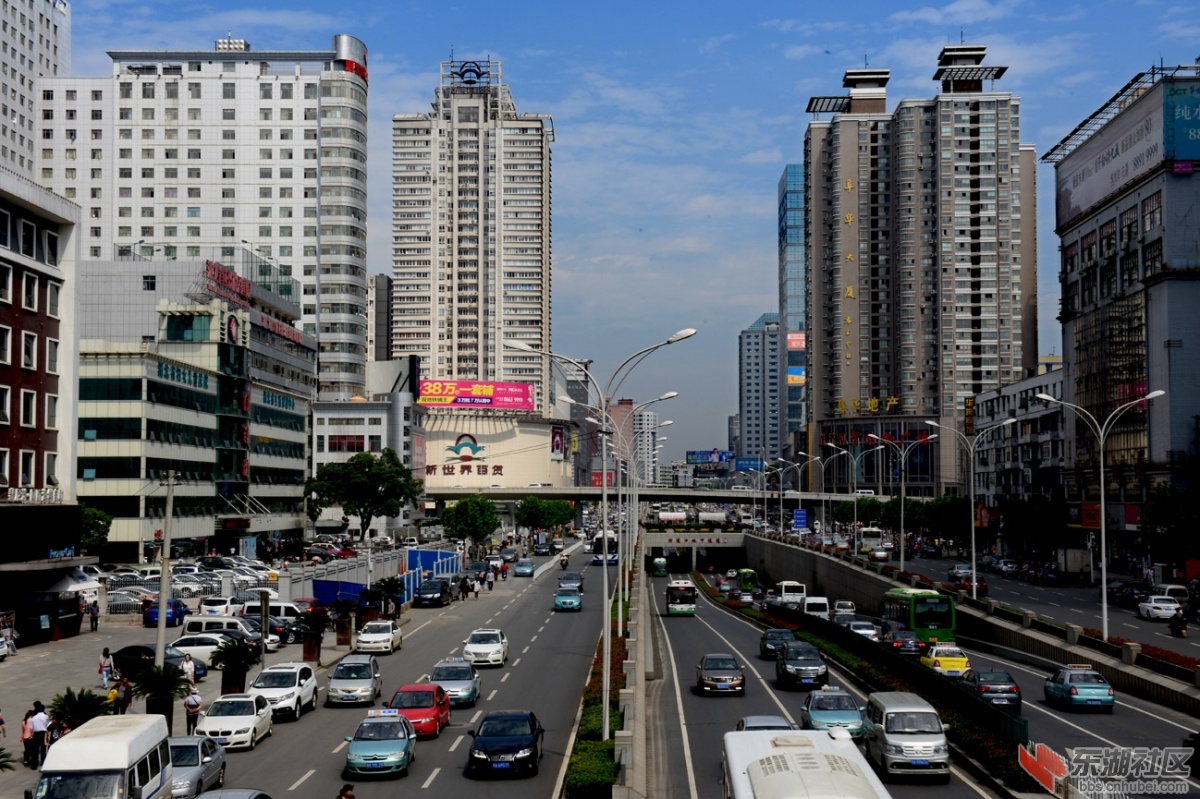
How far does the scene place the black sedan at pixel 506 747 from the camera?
1066 inches

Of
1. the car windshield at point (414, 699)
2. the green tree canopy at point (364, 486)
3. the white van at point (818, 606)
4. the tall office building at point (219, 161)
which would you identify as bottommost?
the white van at point (818, 606)

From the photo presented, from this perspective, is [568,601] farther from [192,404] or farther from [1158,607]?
[192,404]

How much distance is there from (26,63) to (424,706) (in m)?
149

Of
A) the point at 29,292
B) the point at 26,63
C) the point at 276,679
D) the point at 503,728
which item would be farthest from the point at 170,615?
the point at 26,63

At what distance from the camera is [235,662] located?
36250 millimetres

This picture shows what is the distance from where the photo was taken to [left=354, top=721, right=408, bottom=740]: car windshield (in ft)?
90.4

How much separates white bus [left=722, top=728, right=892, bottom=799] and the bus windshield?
33.2 ft

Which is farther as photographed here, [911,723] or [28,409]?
[28,409]

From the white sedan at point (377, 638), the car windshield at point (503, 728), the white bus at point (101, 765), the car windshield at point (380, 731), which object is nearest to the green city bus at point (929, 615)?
the white sedan at point (377, 638)

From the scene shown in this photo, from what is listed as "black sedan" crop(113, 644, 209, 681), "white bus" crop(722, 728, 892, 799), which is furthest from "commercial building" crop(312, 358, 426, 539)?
"white bus" crop(722, 728, 892, 799)

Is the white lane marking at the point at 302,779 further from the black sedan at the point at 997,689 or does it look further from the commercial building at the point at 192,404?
the commercial building at the point at 192,404

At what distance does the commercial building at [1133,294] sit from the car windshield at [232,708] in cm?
6907

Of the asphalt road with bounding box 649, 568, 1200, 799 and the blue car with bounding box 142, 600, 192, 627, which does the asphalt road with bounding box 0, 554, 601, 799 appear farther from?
the asphalt road with bounding box 649, 568, 1200, 799

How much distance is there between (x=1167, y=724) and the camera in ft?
112
